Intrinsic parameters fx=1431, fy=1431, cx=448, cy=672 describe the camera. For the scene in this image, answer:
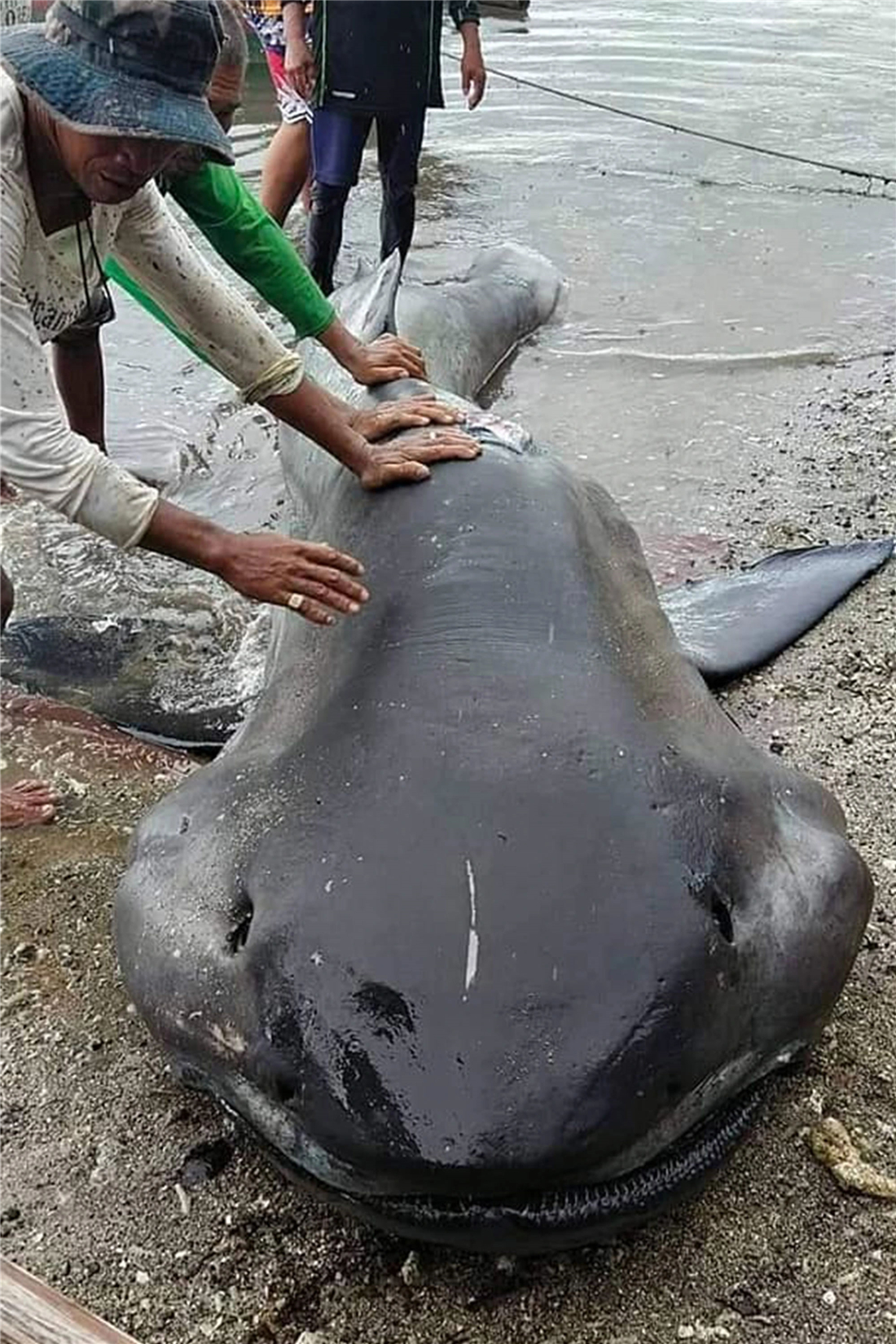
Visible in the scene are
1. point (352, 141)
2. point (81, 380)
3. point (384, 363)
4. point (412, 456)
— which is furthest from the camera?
point (352, 141)

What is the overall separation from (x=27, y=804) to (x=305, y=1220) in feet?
5.69

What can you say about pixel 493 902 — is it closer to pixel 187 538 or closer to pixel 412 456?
pixel 187 538

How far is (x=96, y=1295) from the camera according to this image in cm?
245

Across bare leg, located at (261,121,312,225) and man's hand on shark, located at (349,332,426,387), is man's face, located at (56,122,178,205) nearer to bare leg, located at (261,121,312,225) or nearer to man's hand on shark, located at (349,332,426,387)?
man's hand on shark, located at (349,332,426,387)

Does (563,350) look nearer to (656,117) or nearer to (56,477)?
(56,477)

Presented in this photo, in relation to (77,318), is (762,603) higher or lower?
lower

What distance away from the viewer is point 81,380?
5.67 m

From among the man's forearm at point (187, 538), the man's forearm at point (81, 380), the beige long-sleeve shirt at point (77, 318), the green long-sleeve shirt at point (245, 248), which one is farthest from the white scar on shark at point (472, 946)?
the man's forearm at point (81, 380)

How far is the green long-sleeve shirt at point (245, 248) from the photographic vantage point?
12.7 feet

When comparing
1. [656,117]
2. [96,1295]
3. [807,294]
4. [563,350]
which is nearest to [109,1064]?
[96,1295]

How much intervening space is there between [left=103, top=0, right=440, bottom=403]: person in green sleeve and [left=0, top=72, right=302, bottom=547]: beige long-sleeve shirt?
145 mm

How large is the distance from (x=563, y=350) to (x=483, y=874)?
596 centimetres

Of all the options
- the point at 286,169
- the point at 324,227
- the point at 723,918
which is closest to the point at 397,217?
the point at 324,227

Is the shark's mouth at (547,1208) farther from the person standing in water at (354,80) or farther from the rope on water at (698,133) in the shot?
the rope on water at (698,133)
